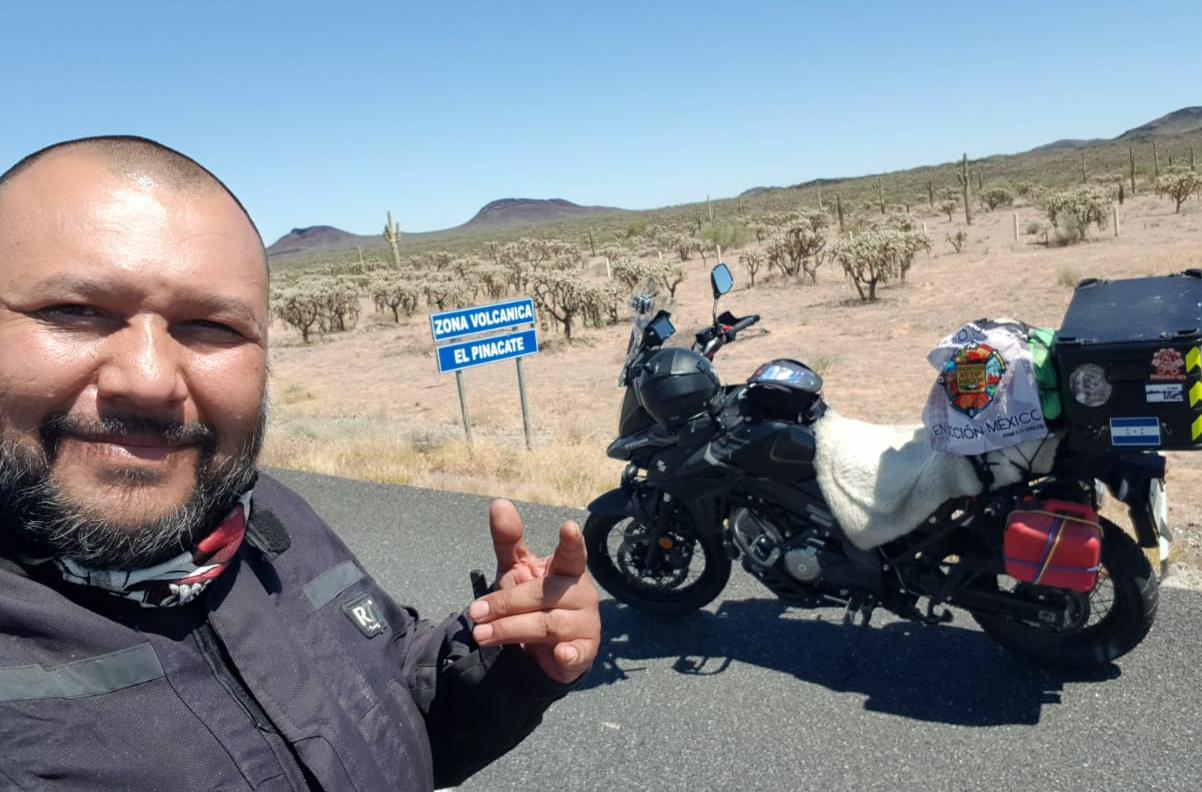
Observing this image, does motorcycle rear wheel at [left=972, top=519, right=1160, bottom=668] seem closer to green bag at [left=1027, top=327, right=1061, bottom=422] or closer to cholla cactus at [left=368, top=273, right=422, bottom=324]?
green bag at [left=1027, top=327, right=1061, bottom=422]

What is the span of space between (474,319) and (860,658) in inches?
198

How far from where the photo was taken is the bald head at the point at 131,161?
3.80ft

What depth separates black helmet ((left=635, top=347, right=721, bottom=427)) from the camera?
3.83m

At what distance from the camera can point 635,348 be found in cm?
418

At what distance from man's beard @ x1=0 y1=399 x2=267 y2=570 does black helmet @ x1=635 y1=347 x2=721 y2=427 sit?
2811 mm

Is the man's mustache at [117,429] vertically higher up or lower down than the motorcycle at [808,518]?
higher up

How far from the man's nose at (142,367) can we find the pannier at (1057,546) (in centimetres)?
279

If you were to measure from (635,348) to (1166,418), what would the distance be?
2.12m

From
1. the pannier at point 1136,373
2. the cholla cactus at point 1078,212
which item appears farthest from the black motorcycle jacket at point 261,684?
the cholla cactus at point 1078,212

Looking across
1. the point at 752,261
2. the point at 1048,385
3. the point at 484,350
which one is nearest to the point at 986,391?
the point at 1048,385

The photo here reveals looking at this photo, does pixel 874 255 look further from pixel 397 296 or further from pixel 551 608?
pixel 551 608

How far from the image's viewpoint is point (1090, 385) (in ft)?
9.58

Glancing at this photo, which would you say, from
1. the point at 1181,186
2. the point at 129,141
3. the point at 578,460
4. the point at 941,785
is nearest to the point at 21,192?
the point at 129,141

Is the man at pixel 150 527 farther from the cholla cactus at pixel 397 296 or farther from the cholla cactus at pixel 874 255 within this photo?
the cholla cactus at pixel 397 296
